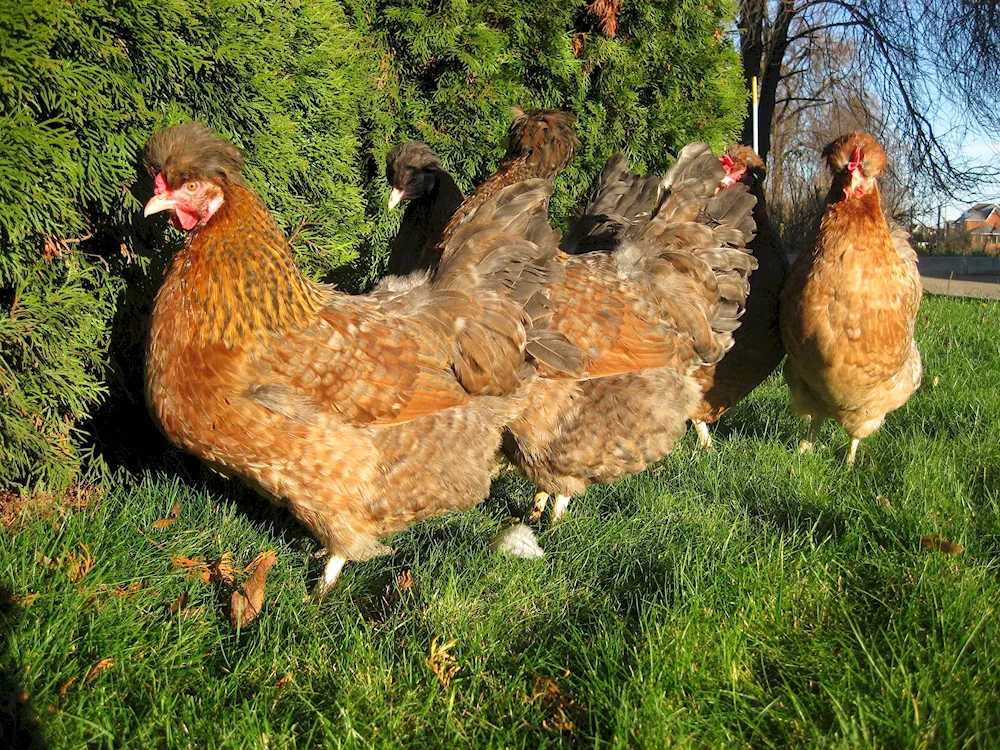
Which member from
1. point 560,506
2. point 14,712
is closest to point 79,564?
point 14,712

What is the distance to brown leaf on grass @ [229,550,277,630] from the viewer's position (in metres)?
2.34

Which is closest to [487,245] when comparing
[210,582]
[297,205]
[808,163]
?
[297,205]

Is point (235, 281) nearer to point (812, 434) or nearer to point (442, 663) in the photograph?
point (442, 663)

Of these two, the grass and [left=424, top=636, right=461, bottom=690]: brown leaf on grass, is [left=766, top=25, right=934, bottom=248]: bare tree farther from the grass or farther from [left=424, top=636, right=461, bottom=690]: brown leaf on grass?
[left=424, top=636, right=461, bottom=690]: brown leaf on grass

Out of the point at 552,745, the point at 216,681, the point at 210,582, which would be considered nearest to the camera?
the point at 552,745

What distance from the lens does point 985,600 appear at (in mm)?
2006

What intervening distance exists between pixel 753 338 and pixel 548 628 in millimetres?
2367

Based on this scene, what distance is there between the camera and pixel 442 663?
6.55 ft

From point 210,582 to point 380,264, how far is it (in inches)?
104

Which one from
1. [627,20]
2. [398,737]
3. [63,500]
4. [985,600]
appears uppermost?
[627,20]

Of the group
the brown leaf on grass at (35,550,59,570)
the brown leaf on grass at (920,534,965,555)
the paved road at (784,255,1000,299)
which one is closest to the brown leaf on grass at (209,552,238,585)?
the brown leaf on grass at (35,550,59,570)

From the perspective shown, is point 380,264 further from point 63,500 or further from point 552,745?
point 552,745

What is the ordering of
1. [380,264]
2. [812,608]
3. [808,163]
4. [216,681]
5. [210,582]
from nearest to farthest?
[216,681]
[812,608]
[210,582]
[380,264]
[808,163]

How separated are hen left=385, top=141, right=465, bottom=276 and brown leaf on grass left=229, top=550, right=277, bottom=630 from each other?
1932 millimetres
